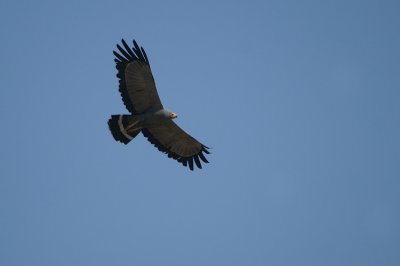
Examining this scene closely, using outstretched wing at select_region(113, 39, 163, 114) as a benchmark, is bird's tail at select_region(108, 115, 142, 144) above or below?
below

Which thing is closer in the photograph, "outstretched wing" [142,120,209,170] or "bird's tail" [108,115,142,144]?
"bird's tail" [108,115,142,144]

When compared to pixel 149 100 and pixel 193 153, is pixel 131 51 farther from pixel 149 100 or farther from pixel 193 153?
pixel 193 153

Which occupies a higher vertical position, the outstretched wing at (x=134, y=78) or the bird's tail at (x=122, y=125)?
the outstretched wing at (x=134, y=78)

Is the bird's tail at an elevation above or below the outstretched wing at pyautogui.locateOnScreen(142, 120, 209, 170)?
below

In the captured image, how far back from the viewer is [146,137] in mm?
22547

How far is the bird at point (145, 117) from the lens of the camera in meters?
21.1

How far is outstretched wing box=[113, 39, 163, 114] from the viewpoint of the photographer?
21016mm

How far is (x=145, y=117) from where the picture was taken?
2161 centimetres

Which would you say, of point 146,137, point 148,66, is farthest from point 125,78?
point 146,137

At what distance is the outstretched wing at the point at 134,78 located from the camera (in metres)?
21.0

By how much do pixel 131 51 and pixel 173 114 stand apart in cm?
239

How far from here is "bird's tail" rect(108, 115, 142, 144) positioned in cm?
2162

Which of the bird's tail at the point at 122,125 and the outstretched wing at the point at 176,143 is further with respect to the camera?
the outstretched wing at the point at 176,143

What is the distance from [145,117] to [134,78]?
4.35 feet
